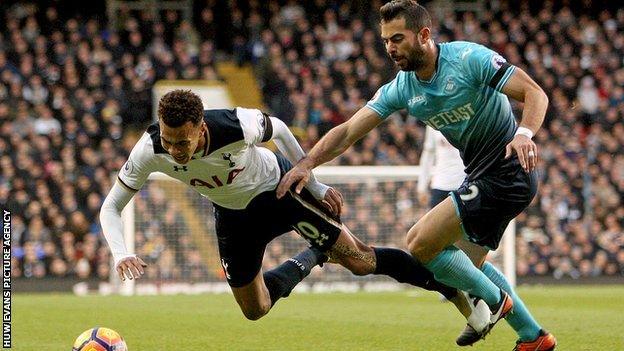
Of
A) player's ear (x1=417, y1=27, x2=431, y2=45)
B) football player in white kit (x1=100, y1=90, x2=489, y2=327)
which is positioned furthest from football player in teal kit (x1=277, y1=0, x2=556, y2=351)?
football player in white kit (x1=100, y1=90, x2=489, y2=327)

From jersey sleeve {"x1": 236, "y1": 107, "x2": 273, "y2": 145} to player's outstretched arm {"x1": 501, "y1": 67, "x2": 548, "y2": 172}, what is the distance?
4.79ft

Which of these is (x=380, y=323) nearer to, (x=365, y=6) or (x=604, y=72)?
(x=604, y=72)

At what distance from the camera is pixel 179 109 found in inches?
248

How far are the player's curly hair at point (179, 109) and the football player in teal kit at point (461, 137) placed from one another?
813mm

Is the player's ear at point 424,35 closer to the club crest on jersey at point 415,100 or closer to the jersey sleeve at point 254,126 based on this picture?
the club crest on jersey at point 415,100

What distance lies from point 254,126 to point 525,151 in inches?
67.5

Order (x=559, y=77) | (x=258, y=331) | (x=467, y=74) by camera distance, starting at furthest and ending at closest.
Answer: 1. (x=559, y=77)
2. (x=258, y=331)
3. (x=467, y=74)

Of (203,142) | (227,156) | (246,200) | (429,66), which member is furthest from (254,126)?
(429,66)

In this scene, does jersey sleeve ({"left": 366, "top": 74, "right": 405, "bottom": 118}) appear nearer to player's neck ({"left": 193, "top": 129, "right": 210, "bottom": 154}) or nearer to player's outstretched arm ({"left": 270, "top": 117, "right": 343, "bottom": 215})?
player's outstretched arm ({"left": 270, "top": 117, "right": 343, "bottom": 215})

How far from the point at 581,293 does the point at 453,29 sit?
903 cm

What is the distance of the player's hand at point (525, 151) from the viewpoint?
6.12m

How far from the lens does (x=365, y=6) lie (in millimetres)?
25125

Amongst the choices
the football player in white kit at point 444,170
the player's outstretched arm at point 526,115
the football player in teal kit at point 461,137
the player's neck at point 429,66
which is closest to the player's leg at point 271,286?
the football player in teal kit at point 461,137

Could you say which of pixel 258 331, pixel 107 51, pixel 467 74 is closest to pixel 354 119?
pixel 467 74
